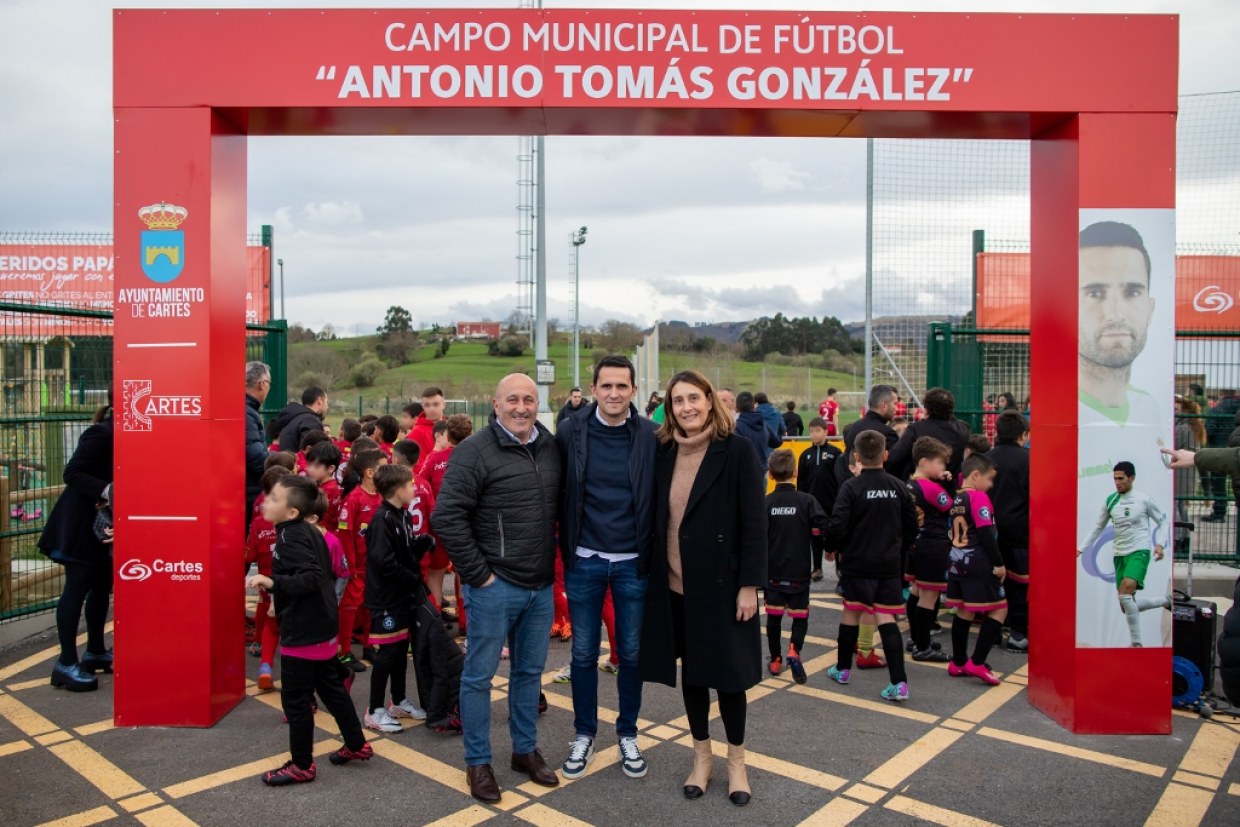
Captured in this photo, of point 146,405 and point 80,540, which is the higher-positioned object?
point 146,405

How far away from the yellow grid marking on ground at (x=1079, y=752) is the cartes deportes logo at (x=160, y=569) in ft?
14.6

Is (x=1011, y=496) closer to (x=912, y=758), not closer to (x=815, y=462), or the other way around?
(x=815, y=462)

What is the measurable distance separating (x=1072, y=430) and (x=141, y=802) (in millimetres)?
5092

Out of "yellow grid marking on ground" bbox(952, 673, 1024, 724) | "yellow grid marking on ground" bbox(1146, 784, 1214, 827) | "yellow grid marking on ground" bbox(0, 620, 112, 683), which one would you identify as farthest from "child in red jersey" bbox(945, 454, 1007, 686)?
"yellow grid marking on ground" bbox(0, 620, 112, 683)

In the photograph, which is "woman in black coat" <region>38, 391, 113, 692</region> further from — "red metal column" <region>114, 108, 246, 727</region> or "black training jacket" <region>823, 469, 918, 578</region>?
Answer: "black training jacket" <region>823, 469, 918, 578</region>

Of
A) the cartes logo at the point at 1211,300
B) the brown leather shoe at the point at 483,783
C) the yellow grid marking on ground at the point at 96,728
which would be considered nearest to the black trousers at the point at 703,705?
the brown leather shoe at the point at 483,783

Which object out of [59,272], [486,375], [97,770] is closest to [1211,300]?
[97,770]

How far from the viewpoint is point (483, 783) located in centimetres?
416

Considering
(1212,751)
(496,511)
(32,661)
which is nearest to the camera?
(496,511)

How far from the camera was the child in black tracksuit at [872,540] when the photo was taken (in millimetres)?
5668

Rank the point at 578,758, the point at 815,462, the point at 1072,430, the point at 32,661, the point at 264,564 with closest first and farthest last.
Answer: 1. the point at 578,758
2. the point at 1072,430
3. the point at 264,564
4. the point at 32,661
5. the point at 815,462

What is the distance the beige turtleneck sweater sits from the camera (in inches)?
168

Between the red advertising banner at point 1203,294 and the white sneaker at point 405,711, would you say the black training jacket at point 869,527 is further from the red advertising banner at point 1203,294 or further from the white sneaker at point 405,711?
the red advertising banner at point 1203,294

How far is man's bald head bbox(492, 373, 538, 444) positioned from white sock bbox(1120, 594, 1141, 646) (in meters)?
3.41
